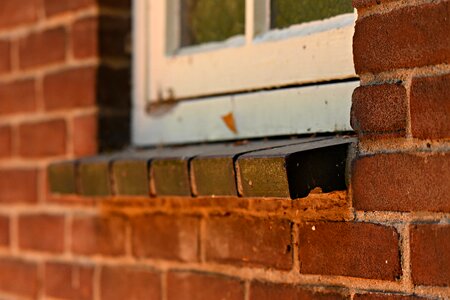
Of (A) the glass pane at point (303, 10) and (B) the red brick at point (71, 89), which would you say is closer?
(A) the glass pane at point (303, 10)

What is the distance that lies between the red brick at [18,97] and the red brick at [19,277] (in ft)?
1.45

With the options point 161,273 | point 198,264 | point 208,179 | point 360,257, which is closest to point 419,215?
point 360,257

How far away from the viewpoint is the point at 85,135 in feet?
7.23

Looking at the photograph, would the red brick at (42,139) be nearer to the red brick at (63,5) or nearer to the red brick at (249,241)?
the red brick at (63,5)

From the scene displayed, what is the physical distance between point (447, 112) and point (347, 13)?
45 cm

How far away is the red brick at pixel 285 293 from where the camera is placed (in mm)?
1569

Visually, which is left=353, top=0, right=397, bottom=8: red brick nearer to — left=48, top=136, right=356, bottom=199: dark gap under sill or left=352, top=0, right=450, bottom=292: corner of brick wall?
left=352, top=0, right=450, bottom=292: corner of brick wall

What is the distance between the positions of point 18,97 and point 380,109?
4.38 feet

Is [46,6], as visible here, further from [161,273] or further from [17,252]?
[161,273]

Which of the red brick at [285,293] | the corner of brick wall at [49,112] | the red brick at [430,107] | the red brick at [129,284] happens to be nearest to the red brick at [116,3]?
the corner of brick wall at [49,112]

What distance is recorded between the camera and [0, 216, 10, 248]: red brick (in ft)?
8.02

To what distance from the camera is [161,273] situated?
1.94 m

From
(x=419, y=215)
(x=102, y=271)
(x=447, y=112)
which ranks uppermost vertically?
(x=447, y=112)

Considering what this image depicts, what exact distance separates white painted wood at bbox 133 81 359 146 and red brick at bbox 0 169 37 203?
0.37 meters
